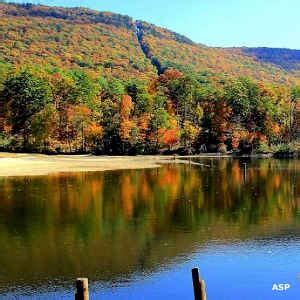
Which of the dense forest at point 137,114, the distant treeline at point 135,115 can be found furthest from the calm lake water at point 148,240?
the dense forest at point 137,114

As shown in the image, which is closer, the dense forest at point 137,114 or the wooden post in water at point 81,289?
the wooden post in water at point 81,289

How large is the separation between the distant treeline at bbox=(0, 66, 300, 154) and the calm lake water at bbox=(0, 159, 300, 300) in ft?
190

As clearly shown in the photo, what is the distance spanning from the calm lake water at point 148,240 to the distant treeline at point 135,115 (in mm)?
57876

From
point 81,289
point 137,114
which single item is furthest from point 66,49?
point 81,289

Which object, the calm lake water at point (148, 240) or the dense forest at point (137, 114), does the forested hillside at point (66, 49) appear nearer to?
the dense forest at point (137, 114)

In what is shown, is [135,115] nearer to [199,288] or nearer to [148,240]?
[148,240]

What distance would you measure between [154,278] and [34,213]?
16.5 metres

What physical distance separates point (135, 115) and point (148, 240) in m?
88.3

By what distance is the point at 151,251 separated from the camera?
2475cm

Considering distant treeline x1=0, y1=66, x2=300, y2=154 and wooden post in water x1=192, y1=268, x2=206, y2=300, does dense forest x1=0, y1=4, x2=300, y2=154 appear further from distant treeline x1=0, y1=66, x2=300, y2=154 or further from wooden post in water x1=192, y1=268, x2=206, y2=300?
wooden post in water x1=192, y1=268, x2=206, y2=300

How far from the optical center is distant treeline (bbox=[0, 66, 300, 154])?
107438 mm

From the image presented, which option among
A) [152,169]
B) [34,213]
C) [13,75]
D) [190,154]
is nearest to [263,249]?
[34,213]

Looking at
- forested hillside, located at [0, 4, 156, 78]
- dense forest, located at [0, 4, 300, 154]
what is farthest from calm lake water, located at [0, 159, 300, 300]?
forested hillside, located at [0, 4, 156, 78]

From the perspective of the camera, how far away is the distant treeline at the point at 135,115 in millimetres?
107438
